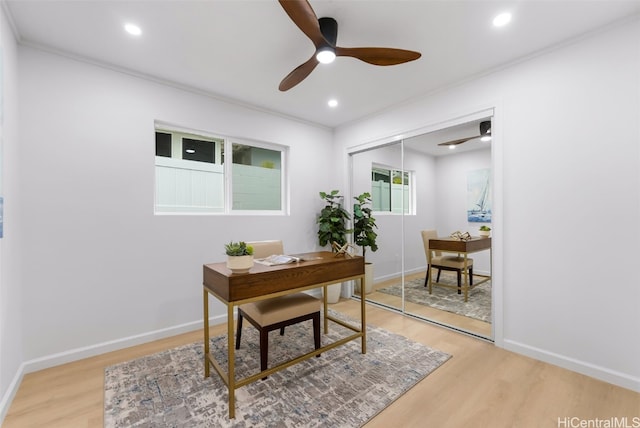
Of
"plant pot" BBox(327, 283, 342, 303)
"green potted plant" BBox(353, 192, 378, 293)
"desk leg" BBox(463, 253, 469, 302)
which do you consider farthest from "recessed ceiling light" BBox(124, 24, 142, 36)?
"desk leg" BBox(463, 253, 469, 302)

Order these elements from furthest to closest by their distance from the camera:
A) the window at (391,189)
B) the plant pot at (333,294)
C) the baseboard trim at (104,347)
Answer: the plant pot at (333,294), the window at (391,189), the baseboard trim at (104,347)

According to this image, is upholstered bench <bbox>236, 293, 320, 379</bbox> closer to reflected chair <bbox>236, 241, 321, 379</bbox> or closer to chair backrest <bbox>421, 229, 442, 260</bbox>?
reflected chair <bbox>236, 241, 321, 379</bbox>

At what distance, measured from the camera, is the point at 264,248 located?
2.66m

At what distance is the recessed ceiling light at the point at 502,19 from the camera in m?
1.95

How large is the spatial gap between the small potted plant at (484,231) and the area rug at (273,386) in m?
1.29

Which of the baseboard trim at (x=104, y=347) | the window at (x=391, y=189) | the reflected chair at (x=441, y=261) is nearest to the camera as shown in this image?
the baseboard trim at (x=104, y=347)

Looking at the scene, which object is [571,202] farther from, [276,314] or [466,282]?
[276,314]

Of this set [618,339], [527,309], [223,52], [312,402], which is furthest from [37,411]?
[618,339]

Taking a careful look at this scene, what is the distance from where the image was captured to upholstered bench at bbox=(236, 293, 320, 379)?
205 centimetres

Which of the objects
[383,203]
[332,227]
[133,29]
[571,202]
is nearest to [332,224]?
[332,227]

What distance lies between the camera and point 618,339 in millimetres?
2031

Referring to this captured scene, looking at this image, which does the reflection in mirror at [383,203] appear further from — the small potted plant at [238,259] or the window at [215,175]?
the small potted plant at [238,259]

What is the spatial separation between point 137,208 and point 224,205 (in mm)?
950

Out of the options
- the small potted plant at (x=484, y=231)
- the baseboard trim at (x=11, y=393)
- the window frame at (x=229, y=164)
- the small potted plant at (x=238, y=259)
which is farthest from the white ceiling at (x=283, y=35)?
the baseboard trim at (x=11, y=393)
